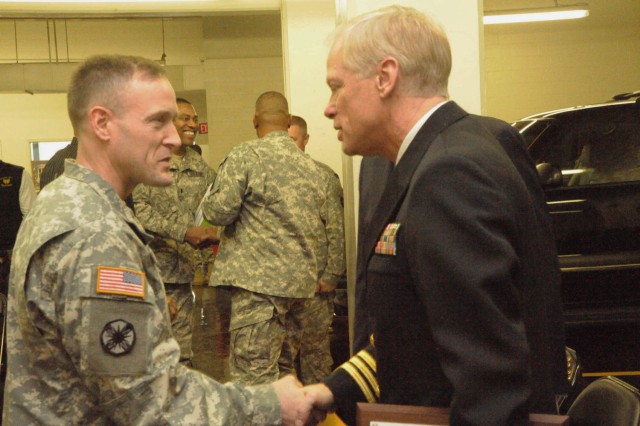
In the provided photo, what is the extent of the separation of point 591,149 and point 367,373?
12.5 ft

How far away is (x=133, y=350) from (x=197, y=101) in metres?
13.0

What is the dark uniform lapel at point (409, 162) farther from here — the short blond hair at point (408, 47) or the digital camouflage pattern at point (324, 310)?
the digital camouflage pattern at point (324, 310)

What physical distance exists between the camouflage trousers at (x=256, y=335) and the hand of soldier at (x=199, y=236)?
49 cm

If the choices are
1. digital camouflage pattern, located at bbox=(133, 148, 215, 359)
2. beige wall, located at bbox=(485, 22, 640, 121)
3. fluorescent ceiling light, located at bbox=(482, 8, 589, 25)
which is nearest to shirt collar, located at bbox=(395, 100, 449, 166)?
digital camouflage pattern, located at bbox=(133, 148, 215, 359)

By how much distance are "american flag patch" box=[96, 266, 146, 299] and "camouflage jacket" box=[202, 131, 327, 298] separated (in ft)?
8.23

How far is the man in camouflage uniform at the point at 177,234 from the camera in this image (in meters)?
4.55

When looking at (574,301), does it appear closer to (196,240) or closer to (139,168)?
(196,240)

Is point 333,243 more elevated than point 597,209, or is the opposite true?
point 597,209

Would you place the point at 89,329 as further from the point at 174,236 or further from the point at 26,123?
the point at 26,123

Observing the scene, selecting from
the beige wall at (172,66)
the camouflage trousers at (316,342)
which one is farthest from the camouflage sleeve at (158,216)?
the beige wall at (172,66)

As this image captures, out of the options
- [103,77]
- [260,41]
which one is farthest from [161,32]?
[103,77]

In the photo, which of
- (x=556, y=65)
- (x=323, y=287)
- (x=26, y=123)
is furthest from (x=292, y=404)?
(x=26, y=123)

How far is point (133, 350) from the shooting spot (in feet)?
5.12

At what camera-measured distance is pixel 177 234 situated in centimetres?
454
